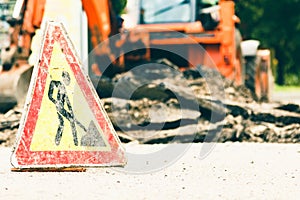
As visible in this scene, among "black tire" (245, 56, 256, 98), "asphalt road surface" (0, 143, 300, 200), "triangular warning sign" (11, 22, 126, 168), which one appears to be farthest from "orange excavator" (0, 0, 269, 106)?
"triangular warning sign" (11, 22, 126, 168)

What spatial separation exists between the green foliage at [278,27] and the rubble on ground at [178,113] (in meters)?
24.8

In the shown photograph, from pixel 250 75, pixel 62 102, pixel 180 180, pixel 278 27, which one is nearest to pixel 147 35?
pixel 250 75

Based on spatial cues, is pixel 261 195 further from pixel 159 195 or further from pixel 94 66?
pixel 94 66

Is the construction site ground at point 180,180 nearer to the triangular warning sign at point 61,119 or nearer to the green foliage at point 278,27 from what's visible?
the triangular warning sign at point 61,119

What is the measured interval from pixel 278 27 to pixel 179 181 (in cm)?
3050

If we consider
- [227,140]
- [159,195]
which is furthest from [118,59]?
[159,195]

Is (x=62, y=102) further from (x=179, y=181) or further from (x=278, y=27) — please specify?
(x=278, y=27)

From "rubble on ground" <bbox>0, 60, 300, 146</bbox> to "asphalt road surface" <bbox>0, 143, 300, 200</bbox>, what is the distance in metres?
1.91

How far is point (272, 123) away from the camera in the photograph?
10680mm

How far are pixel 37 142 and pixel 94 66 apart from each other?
474 centimetres

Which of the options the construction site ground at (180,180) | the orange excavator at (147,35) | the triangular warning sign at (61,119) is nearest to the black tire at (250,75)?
the orange excavator at (147,35)

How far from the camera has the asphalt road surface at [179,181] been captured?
5645mm

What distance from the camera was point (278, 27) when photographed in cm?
3612

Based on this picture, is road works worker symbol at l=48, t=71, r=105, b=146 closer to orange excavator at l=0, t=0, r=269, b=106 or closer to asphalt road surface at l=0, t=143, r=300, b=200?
asphalt road surface at l=0, t=143, r=300, b=200
